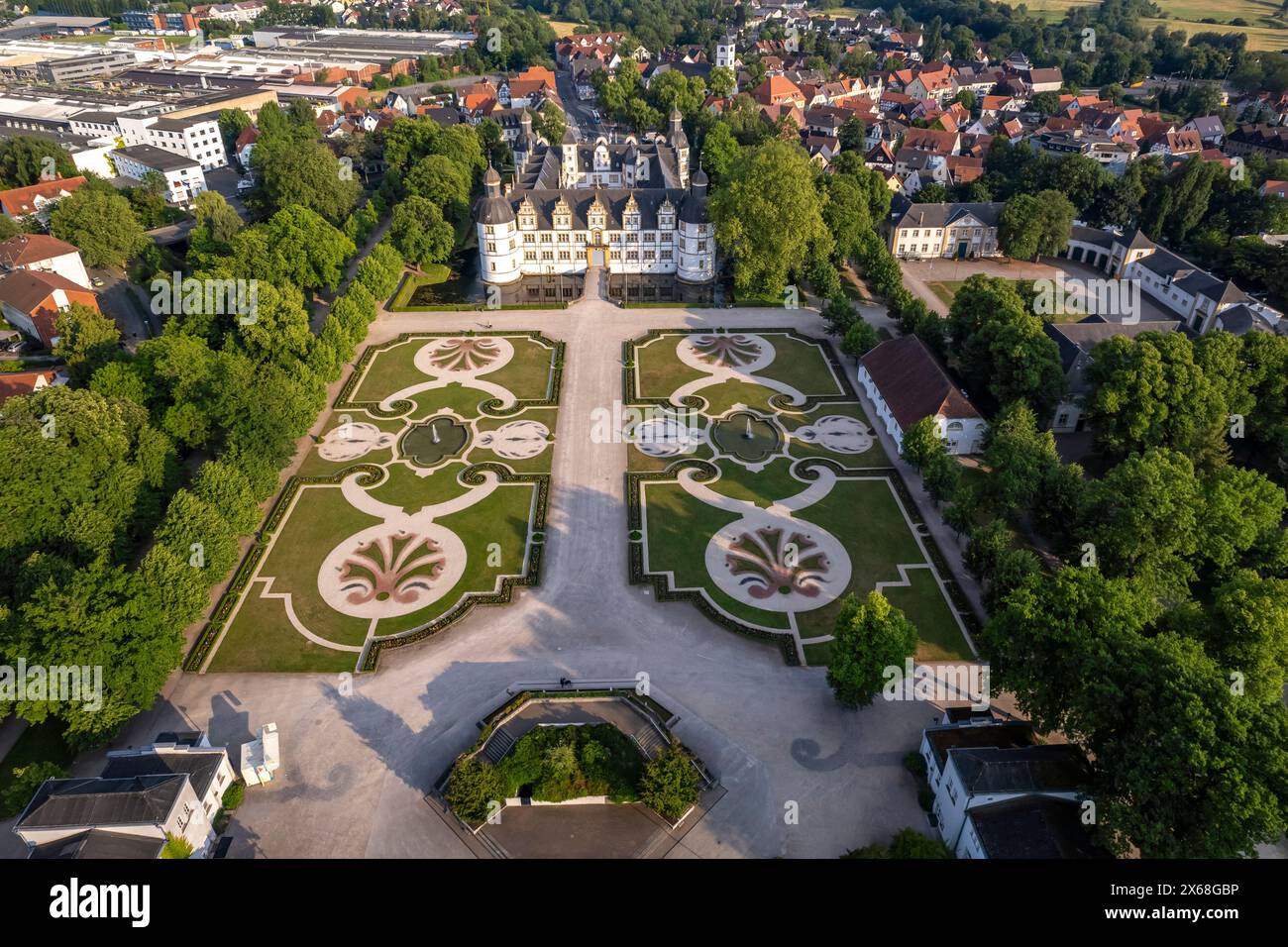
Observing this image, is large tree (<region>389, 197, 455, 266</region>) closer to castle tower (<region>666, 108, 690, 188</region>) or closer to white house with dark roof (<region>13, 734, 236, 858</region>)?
castle tower (<region>666, 108, 690, 188</region>)

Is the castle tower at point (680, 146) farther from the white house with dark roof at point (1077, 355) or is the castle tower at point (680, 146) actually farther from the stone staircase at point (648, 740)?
the stone staircase at point (648, 740)

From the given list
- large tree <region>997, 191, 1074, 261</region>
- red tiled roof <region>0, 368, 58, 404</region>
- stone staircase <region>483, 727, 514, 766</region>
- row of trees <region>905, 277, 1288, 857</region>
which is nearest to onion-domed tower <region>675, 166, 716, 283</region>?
row of trees <region>905, 277, 1288, 857</region>

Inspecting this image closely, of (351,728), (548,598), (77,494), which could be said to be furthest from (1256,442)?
(77,494)

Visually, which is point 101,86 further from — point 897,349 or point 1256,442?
point 1256,442

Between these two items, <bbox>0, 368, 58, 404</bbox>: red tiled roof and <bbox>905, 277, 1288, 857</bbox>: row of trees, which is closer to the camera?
<bbox>905, 277, 1288, 857</bbox>: row of trees

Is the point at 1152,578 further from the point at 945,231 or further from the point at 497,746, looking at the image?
the point at 945,231
